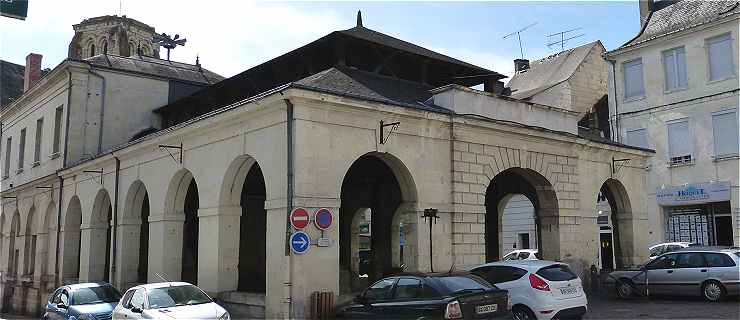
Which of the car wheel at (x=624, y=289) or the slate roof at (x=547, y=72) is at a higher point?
the slate roof at (x=547, y=72)

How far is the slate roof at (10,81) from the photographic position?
41.2 m

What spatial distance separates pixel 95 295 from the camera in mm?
16359

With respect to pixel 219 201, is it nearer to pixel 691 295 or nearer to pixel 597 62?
pixel 691 295

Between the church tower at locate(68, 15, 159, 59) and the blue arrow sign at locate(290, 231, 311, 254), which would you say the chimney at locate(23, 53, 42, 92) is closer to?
the church tower at locate(68, 15, 159, 59)

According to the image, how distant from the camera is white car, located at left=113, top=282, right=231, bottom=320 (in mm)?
12055

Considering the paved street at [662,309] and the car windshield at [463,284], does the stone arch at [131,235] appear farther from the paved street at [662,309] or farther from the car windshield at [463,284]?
the paved street at [662,309]

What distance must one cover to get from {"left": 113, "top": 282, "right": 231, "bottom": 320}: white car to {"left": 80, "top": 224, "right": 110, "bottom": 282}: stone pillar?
11104 mm

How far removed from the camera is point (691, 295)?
56.0 feet

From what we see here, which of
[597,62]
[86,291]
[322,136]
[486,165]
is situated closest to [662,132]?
[597,62]

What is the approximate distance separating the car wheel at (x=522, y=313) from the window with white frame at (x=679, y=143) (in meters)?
19.5

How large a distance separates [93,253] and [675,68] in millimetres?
26195

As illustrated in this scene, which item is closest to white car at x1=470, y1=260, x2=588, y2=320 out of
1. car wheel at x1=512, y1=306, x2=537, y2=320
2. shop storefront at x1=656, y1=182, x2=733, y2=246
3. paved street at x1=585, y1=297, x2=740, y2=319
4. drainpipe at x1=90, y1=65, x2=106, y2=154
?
car wheel at x1=512, y1=306, x2=537, y2=320

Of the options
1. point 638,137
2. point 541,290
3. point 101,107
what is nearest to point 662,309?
point 541,290

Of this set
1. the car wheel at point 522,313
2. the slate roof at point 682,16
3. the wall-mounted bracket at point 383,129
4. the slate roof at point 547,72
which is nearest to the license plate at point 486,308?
the car wheel at point 522,313
